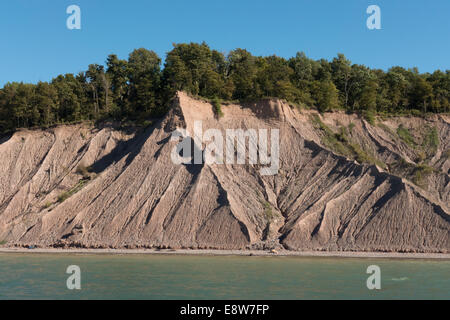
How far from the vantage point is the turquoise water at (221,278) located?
23078mm

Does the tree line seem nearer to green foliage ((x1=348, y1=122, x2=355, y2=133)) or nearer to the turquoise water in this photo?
green foliage ((x1=348, y1=122, x2=355, y2=133))

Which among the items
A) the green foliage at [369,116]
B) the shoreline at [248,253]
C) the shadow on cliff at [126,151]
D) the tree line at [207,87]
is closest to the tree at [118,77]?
the tree line at [207,87]

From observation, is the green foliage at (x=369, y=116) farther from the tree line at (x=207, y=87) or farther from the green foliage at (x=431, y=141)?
the green foliage at (x=431, y=141)

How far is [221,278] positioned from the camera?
1064 inches

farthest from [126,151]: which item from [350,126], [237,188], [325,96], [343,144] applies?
[350,126]

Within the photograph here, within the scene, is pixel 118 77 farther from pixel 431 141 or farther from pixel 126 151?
pixel 431 141

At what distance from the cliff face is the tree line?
3041 mm

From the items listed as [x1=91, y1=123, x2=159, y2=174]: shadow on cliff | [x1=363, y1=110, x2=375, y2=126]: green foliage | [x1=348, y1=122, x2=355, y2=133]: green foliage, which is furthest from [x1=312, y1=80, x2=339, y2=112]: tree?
[x1=91, y1=123, x2=159, y2=174]: shadow on cliff

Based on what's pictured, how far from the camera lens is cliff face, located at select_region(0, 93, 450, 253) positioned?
40875mm

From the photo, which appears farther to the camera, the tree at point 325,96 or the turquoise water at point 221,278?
the tree at point 325,96

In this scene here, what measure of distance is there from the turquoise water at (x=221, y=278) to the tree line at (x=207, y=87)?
24837mm

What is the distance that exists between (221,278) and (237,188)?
758 inches
